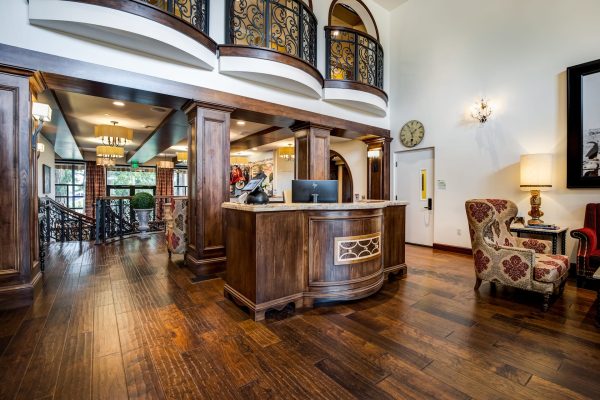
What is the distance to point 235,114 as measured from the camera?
14.7ft

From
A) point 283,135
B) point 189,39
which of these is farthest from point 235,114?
point 283,135

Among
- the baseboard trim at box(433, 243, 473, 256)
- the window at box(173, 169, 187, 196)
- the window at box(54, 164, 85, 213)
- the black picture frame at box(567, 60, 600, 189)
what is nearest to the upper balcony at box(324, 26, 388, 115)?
the black picture frame at box(567, 60, 600, 189)

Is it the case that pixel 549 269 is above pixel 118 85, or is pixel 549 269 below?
below

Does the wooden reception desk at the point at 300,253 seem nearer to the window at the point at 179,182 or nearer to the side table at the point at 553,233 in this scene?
the side table at the point at 553,233

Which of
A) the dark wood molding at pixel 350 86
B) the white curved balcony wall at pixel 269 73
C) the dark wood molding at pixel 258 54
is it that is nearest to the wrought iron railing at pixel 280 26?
the dark wood molding at pixel 258 54

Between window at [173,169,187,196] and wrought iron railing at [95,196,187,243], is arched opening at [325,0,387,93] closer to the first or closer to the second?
wrought iron railing at [95,196,187,243]

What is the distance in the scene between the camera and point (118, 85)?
3252 millimetres

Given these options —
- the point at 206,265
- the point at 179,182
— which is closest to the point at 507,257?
the point at 206,265

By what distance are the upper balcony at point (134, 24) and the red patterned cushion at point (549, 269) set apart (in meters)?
4.54

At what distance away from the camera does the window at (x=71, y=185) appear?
10914 millimetres

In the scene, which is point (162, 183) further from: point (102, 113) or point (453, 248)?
point (453, 248)

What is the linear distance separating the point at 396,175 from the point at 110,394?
20.3ft

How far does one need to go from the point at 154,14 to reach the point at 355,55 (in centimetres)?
375

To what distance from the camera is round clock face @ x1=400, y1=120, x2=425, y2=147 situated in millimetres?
5930
